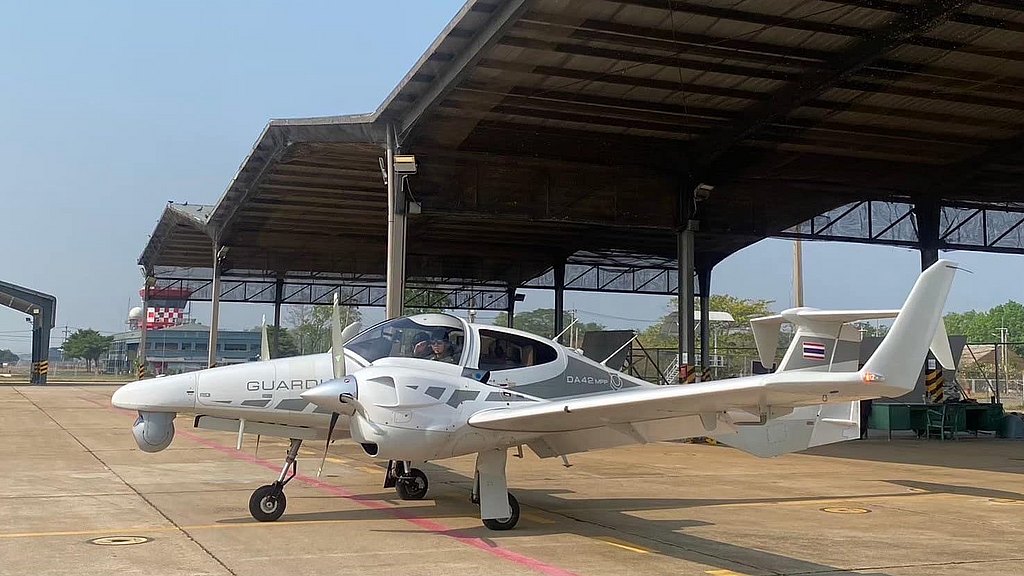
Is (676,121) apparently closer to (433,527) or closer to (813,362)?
(813,362)

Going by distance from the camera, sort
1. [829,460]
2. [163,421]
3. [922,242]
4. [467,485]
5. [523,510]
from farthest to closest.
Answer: [922,242]
[829,460]
[467,485]
[523,510]
[163,421]

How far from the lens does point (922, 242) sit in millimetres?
27594

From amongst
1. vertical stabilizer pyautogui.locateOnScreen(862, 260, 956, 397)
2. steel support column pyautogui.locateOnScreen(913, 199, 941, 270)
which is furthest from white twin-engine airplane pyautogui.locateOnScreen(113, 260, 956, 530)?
steel support column pyautogui.locateOnScreen(913, 199, 941, 270)

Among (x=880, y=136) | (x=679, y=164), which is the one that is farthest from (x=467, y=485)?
(x=880, y=136)

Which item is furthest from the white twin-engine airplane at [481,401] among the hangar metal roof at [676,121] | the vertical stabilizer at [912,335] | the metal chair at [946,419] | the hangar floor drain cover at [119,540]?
the metal chair at [946,419]

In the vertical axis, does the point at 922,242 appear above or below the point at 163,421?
above

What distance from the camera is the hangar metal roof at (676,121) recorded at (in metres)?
16.3

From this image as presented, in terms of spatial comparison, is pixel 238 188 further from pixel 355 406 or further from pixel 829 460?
pixel 355 406

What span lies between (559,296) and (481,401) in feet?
110

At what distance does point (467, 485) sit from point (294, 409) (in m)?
4.21

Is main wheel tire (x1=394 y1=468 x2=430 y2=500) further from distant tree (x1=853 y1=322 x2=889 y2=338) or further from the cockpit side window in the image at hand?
distant tree (x1=853 y1=322 x2=889 y2=338)

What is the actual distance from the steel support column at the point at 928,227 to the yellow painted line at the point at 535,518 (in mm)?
21002

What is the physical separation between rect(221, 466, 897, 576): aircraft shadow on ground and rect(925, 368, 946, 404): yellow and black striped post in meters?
14.8

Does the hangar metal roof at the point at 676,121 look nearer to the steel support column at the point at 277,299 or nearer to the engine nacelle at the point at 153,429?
the engine nacelle at the point at 153,429
